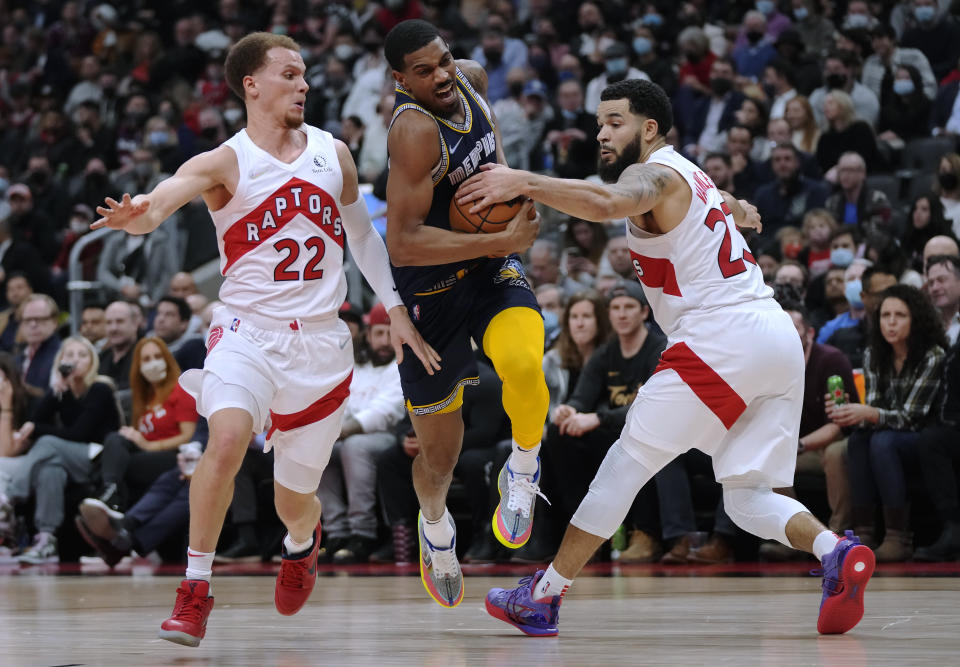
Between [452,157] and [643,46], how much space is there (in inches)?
351

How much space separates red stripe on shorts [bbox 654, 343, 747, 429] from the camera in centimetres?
458

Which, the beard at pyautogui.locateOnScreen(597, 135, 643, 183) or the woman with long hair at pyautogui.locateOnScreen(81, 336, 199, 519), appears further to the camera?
the woman with long hair at pyautogui.locateOnScreen(81, 336, 199, 519)

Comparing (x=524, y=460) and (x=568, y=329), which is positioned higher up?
(x=524, y=460)

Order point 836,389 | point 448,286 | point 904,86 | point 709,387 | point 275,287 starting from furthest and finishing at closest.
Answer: point 904,86 → point 836,389 → point 448,286 → point 275,287 → point 709,387

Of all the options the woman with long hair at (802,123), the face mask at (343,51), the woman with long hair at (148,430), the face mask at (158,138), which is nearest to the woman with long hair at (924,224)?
the woman with long hair at (802,123)

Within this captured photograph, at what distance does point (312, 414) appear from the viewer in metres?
4.93

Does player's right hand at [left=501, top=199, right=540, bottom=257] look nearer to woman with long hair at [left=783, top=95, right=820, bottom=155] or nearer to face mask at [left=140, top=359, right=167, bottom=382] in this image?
face mask at [left=140, top=359, right=167, bottom=382]

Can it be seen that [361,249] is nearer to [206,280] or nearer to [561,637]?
[561,637]

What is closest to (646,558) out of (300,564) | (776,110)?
(300,564)

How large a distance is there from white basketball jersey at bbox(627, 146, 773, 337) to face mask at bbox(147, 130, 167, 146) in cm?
1198

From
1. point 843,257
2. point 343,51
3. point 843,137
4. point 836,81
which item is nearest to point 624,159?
point 843,257

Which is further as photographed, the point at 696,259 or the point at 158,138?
the point at 158,138

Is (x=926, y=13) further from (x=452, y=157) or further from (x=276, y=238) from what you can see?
(x=276, y=238)

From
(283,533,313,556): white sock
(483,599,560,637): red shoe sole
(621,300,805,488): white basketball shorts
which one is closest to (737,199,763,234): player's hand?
(621,300,805,488): white basketball shorts
